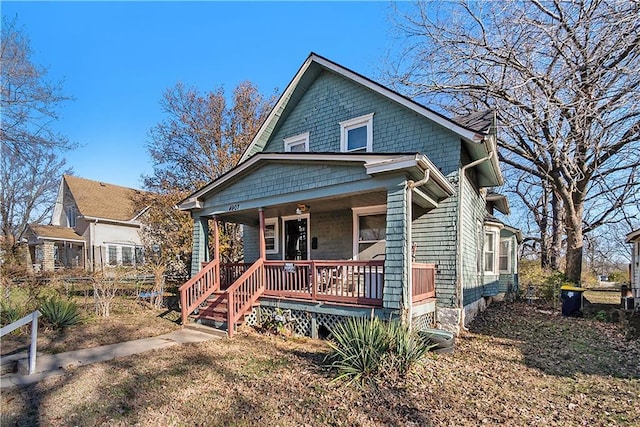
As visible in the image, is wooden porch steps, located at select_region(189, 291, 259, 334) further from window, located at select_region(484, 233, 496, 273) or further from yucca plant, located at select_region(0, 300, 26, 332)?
window, located at select_region(484, 233, 496, 273)

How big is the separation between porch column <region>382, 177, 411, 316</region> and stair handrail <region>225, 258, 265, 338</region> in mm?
3508

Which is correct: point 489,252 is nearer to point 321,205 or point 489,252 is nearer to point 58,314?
point 321,205

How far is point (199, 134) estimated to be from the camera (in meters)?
21.3

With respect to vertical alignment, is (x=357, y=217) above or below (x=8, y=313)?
above

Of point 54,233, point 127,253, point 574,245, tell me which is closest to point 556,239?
point 574,245

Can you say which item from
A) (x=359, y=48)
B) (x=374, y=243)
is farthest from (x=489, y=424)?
(x=359, y=48)

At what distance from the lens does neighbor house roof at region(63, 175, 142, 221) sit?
23558 mm

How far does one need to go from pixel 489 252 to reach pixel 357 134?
268 inches

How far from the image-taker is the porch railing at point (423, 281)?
7246mm

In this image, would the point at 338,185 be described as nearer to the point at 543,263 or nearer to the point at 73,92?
the point at 73,92

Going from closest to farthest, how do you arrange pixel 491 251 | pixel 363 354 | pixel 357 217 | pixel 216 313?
pixel 363 354, pixel 216 313, pixel 357 217, pixel 491 251

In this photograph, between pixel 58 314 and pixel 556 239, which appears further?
pixel 556 239

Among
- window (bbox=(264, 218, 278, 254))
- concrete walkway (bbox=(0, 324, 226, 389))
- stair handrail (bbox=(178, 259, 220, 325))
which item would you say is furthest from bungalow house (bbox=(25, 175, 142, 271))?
concrete walkway (bbox=(0, 324, 226, 389))

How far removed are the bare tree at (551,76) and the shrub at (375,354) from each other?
225 inches
